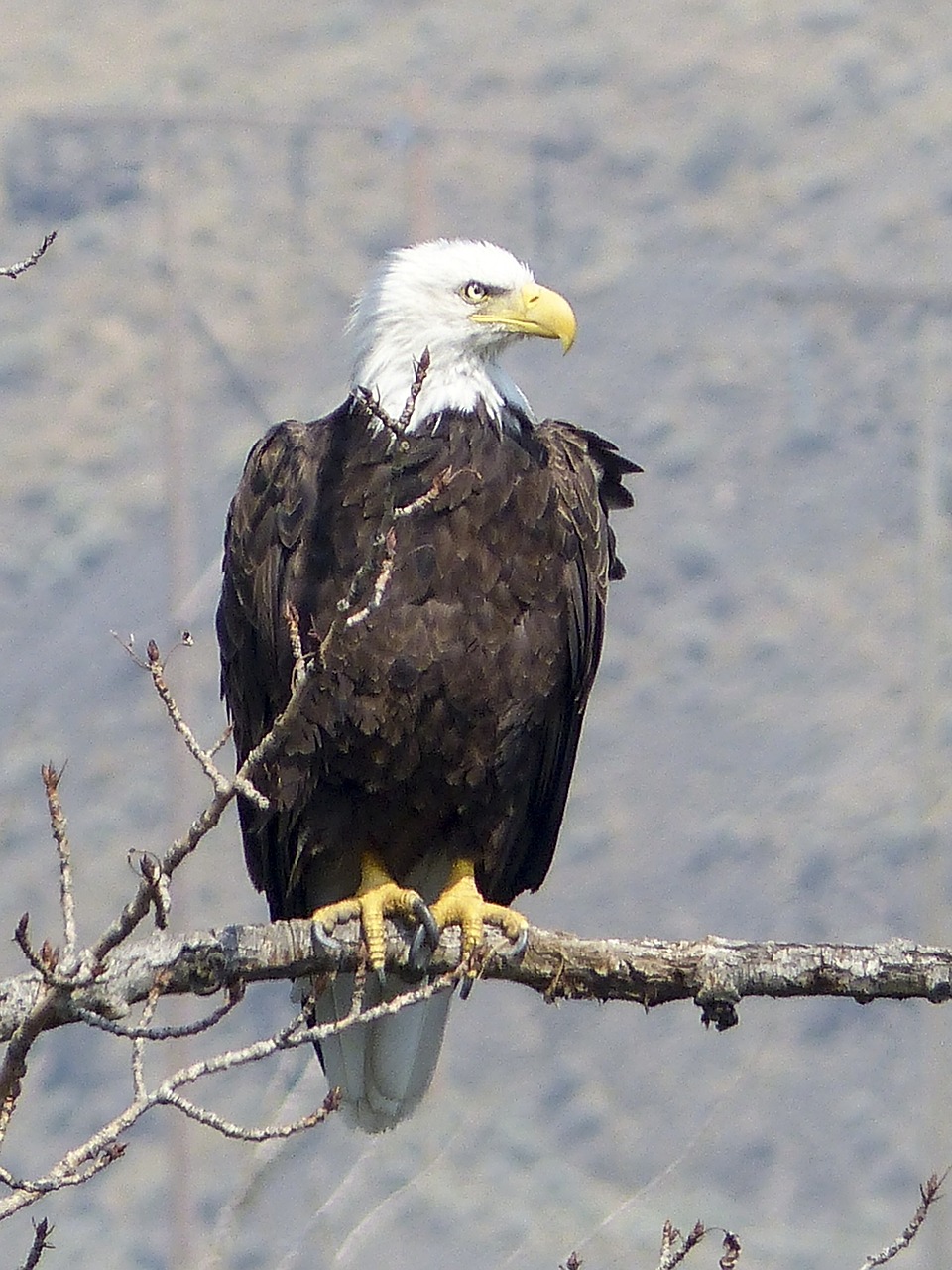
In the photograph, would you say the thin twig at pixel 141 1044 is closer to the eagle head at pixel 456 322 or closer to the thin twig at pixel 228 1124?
the thin twig at pixel 228 1124

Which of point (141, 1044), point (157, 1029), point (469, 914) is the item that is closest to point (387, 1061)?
point (469, 914)

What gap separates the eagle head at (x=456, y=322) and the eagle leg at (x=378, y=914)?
1.03 metres

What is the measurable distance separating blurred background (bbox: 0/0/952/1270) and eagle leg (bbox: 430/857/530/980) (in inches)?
196

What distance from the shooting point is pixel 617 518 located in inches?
647

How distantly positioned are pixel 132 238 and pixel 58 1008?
16638 mm

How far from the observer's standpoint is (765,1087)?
13.6 meters

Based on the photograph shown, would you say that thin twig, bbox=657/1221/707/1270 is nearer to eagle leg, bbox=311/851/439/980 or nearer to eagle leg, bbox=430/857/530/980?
eagle leg, bbox=430/857/530/980

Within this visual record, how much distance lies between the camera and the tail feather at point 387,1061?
16.1 ft

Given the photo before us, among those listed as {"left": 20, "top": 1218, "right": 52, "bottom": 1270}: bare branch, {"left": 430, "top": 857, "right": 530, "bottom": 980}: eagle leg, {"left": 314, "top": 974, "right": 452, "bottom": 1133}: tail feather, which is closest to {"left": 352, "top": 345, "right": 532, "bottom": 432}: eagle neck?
{"left": 430, "top": 857, "right": 530, "bottom": 980}: eagle leg

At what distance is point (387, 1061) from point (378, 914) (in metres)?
0.82

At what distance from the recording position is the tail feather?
16.1 feet

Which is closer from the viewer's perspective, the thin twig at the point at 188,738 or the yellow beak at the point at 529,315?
the thin twig at the point at 188,738

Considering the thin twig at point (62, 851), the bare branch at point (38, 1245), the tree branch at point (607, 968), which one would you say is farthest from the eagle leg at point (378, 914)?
the thin twig at point (62, 851)

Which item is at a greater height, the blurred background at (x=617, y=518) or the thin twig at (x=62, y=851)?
the blurred background at (x=617, y=518)
